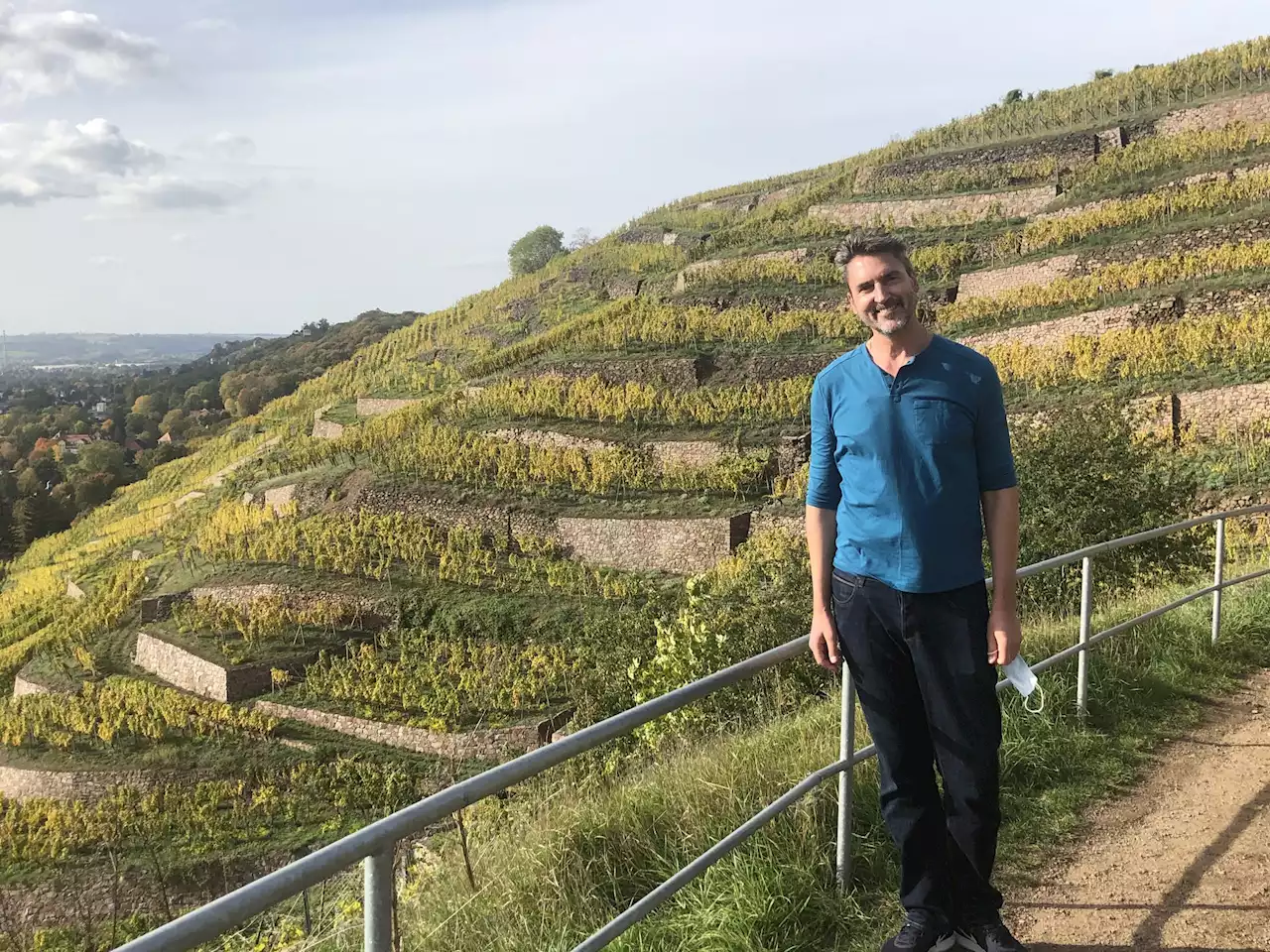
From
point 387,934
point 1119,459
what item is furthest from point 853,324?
point 387,934

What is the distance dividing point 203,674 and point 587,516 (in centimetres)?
670

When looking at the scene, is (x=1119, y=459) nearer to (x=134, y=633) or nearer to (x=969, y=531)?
(x=969, y=531)

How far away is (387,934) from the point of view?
1610 millimetres

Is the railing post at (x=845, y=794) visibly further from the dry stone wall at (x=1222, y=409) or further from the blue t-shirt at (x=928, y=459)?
the dry stone wall at (x=1222, y=409)

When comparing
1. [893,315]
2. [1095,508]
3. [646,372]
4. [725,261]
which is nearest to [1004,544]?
[893,315]

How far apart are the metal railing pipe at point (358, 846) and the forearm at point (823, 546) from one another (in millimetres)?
432

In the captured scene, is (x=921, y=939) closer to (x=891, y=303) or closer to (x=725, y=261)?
(x=891, y=303)

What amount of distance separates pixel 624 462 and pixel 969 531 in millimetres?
14582

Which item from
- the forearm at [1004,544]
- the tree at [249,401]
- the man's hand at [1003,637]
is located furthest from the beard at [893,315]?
the tree at [249,401]

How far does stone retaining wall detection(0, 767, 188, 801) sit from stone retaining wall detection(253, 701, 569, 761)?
156 cm

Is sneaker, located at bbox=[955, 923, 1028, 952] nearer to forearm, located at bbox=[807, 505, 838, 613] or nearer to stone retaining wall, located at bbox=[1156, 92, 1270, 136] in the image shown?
forearm, located at bbox=[807, 505, 838, 613]

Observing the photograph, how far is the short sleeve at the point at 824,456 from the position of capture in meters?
2.42

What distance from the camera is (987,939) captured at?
94.7 inches

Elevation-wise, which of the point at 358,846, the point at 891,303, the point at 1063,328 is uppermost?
the point at 1063,328
